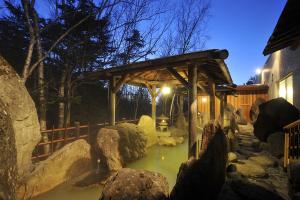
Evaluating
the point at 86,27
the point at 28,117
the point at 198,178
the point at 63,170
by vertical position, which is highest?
the point at 86,27

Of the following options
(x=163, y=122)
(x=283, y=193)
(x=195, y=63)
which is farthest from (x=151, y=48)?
(x=283, y=193)

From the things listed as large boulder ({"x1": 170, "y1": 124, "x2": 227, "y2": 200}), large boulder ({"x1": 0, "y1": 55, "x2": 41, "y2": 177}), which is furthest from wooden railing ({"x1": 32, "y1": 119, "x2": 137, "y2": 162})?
large boulder ({"x1": 170, "y1": 124, "x2": 227, "y2": 200})

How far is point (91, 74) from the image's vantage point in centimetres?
812

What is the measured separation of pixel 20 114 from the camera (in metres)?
5.47

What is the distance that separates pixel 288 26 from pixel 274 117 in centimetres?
506

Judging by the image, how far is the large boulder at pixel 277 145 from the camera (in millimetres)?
6730

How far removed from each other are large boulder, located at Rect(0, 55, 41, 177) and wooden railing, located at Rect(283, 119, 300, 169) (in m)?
6.58

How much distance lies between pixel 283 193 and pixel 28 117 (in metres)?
6.24

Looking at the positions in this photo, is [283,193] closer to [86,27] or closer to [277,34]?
[277,34]

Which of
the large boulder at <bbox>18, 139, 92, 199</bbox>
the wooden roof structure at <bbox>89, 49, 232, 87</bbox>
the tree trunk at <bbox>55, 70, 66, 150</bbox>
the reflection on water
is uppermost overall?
the wooden roof structure at <bbox>89, 49, 232, 87</bbox>

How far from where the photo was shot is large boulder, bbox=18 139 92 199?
5449 millimetres

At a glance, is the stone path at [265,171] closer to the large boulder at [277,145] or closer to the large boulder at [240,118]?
the large boulder at [277,145]

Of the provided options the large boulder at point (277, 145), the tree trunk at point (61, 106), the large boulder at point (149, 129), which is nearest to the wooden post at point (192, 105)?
the large boulder at point (277, 145)

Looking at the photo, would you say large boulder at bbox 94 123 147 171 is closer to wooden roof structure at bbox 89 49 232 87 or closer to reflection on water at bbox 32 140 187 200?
reflection on water at bbox 32 140 187 200
